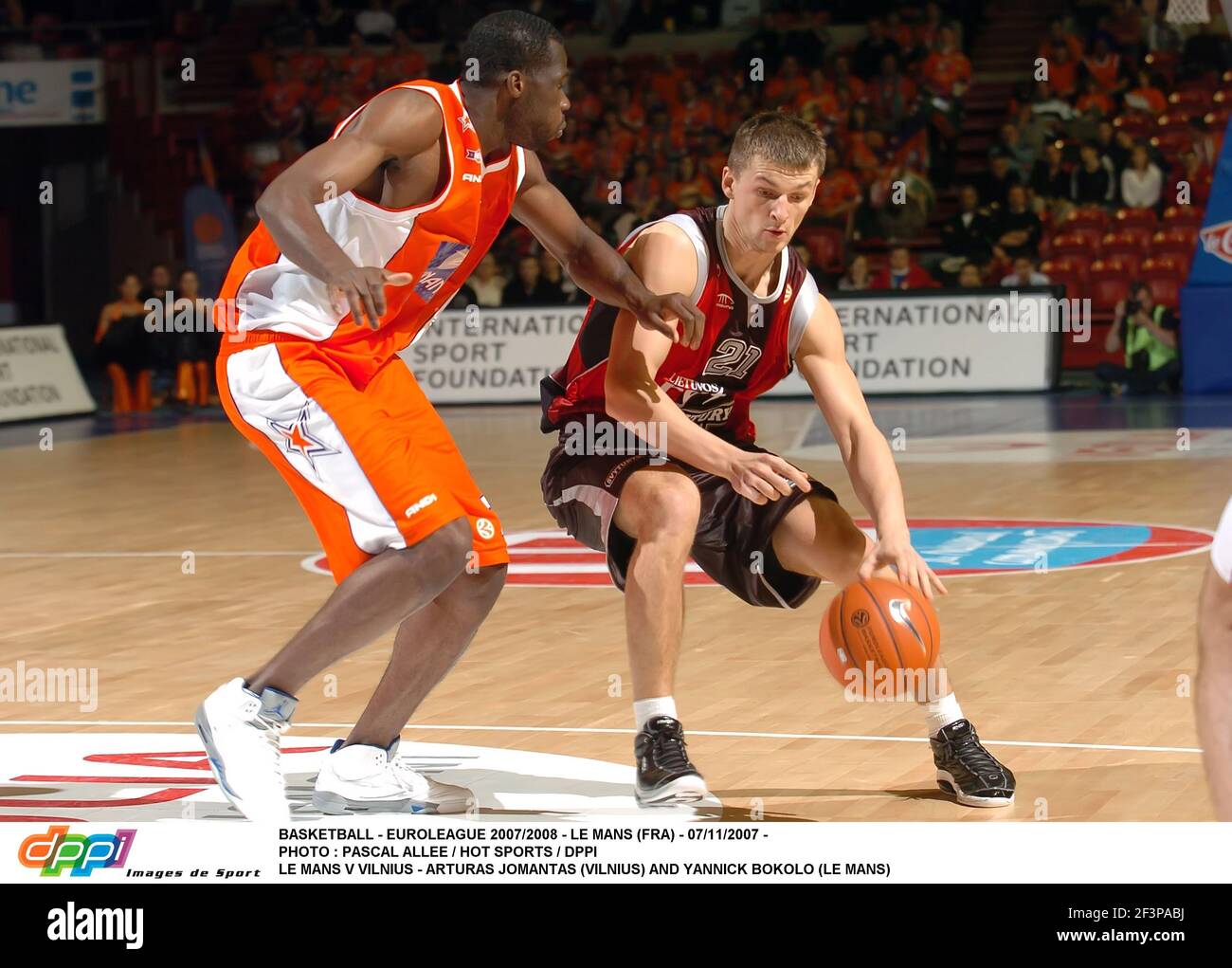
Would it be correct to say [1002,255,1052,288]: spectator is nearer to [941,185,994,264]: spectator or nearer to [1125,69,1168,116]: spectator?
[941,185,994,264]: spectator

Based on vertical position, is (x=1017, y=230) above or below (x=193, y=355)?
above

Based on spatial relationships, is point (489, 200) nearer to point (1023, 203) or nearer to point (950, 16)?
point (1023, 203)

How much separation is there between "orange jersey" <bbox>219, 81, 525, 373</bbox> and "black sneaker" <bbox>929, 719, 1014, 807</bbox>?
5.69 ft

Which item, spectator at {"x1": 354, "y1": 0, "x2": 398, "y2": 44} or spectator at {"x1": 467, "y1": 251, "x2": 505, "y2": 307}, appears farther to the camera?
spectator at {"x1": 354, "y1": 0, "x2": 398, "y2": 44}

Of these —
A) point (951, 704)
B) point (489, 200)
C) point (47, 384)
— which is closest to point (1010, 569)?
point (951, 704)

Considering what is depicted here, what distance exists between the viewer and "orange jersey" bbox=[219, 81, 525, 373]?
457 cm

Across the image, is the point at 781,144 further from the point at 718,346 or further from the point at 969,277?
the point at 969,277

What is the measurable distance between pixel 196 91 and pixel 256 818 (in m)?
24.4

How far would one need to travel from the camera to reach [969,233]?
20.3 m

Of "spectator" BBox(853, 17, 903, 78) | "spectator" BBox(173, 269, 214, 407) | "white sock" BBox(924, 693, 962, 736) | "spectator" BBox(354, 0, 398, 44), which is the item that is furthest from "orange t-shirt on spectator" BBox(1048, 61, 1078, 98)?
"white sock" BBox(924, 693, 962, 736)

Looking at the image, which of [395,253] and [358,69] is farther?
[358,69]

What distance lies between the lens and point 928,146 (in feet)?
73.2

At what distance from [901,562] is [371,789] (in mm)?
1455

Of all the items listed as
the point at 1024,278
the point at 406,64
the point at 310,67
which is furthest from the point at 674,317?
the point at 310,67
